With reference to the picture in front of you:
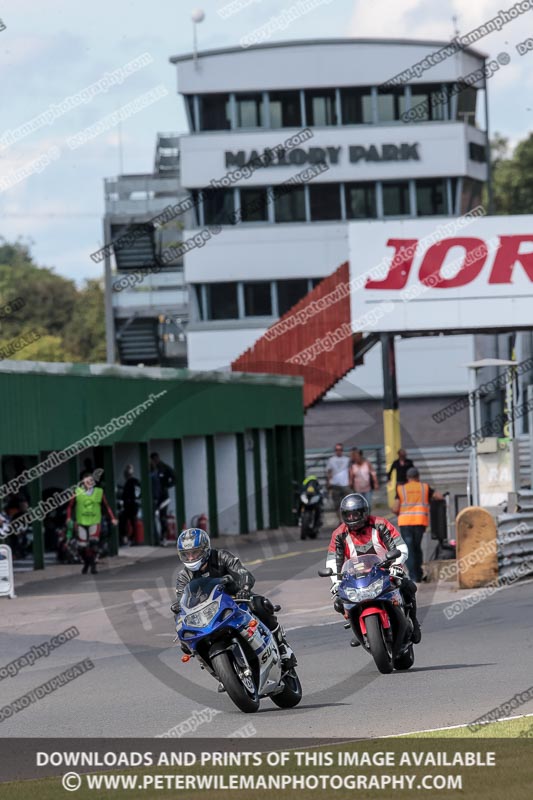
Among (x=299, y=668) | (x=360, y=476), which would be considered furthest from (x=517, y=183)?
(x=299, y=668)

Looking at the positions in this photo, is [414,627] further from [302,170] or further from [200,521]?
[302,170]

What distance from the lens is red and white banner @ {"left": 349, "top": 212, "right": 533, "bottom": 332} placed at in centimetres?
3797

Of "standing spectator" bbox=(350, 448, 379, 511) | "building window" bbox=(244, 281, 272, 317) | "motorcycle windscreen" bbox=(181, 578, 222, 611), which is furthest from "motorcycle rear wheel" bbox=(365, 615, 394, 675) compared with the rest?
"building window" bbox=(244, 281, 272, 317)

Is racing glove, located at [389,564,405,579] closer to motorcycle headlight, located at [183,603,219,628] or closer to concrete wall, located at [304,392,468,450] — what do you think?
motorcycle headlight, located at [183,603,219,628]

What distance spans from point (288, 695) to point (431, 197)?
51801mm

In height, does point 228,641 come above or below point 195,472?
above

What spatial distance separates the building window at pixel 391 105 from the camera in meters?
62.1

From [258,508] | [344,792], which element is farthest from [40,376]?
[344,792]

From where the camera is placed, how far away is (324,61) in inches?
2408

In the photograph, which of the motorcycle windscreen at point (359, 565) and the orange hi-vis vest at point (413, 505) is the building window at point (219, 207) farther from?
the motorcycle windscreen at point (359, 565)

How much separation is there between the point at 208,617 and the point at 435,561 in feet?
38.9

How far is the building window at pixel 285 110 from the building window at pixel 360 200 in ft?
10.5

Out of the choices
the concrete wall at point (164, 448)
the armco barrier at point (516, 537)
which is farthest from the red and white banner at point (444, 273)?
the armco barrier at point (516, 537)

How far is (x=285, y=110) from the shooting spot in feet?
203
